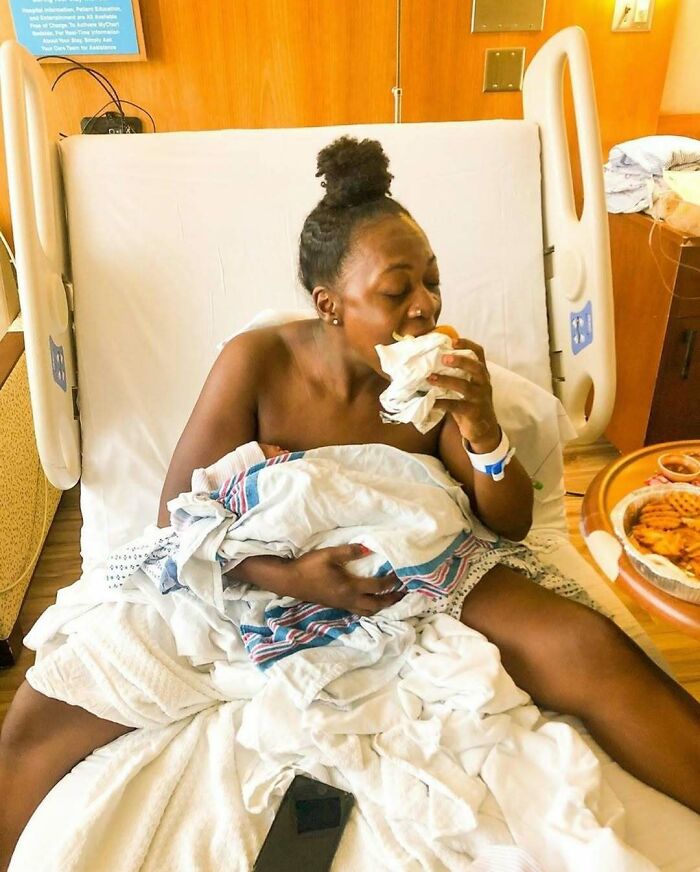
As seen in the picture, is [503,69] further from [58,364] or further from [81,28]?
[58,364]

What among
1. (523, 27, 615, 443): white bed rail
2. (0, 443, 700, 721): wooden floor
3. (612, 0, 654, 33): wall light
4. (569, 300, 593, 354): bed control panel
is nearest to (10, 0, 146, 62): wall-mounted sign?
(523, 27, 615, 443): white bed rail

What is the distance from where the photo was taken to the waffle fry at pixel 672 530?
91cm

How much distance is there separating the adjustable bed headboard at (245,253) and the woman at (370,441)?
31 centimetres

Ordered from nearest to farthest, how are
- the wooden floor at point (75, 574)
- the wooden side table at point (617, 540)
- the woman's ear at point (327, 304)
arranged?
the wooden side table at point (617, 540), the woman's ear at point (327, 304), the wooden floor at point (75, 574)

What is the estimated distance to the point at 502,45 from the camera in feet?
7.73

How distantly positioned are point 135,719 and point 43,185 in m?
1.00

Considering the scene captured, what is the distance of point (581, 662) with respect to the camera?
1.00 metres

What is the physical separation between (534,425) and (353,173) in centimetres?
59

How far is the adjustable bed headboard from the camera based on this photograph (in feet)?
4.92

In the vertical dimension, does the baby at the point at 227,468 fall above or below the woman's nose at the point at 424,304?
below

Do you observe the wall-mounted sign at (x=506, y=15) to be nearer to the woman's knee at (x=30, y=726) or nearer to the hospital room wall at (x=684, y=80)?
the hospital room wall at (x=684, y=80)

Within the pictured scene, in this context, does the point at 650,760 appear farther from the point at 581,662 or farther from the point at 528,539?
the point at 528,539

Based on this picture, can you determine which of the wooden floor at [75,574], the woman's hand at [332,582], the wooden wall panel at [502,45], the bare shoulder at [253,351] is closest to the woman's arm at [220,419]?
the bare shoulder at [253,351]

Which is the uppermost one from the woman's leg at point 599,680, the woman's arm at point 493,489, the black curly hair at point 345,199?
the black curly hair at point 345,199
